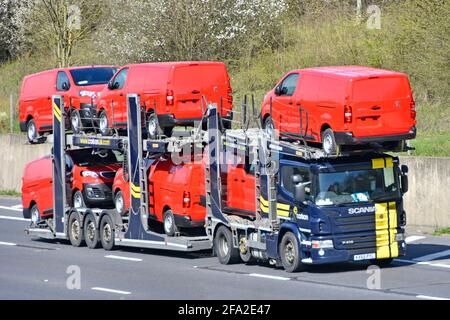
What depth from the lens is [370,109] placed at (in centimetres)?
1944

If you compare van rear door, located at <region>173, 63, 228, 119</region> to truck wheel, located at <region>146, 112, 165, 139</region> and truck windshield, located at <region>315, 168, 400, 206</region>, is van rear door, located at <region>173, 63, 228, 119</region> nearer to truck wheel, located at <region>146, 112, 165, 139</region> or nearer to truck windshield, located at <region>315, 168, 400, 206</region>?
truck wheel, located at <region>146, 112, 165, 139</region>

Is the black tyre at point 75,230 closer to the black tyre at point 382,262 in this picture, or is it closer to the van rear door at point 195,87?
the van rear door at point 195,87

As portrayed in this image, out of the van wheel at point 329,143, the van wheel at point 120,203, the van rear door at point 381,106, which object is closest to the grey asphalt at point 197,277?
the van wheel at point 120,203

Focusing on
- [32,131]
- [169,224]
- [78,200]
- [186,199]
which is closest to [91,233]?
[78,200]

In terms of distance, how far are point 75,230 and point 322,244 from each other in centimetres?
883

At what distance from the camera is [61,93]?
27.3m

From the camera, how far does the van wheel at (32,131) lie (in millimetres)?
28245

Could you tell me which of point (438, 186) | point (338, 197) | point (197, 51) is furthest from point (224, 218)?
point (197, 51)

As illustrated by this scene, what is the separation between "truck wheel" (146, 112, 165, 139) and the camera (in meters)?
23.5

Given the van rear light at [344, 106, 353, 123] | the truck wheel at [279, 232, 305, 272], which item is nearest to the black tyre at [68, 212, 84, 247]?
the truck wheel at [279, 232, 305, 272]

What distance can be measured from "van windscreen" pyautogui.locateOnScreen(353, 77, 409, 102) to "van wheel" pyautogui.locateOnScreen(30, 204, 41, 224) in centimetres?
1150

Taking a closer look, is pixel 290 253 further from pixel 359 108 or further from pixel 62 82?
pixel 62 82

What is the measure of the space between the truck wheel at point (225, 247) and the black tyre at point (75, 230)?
Result: 17.0 feet
